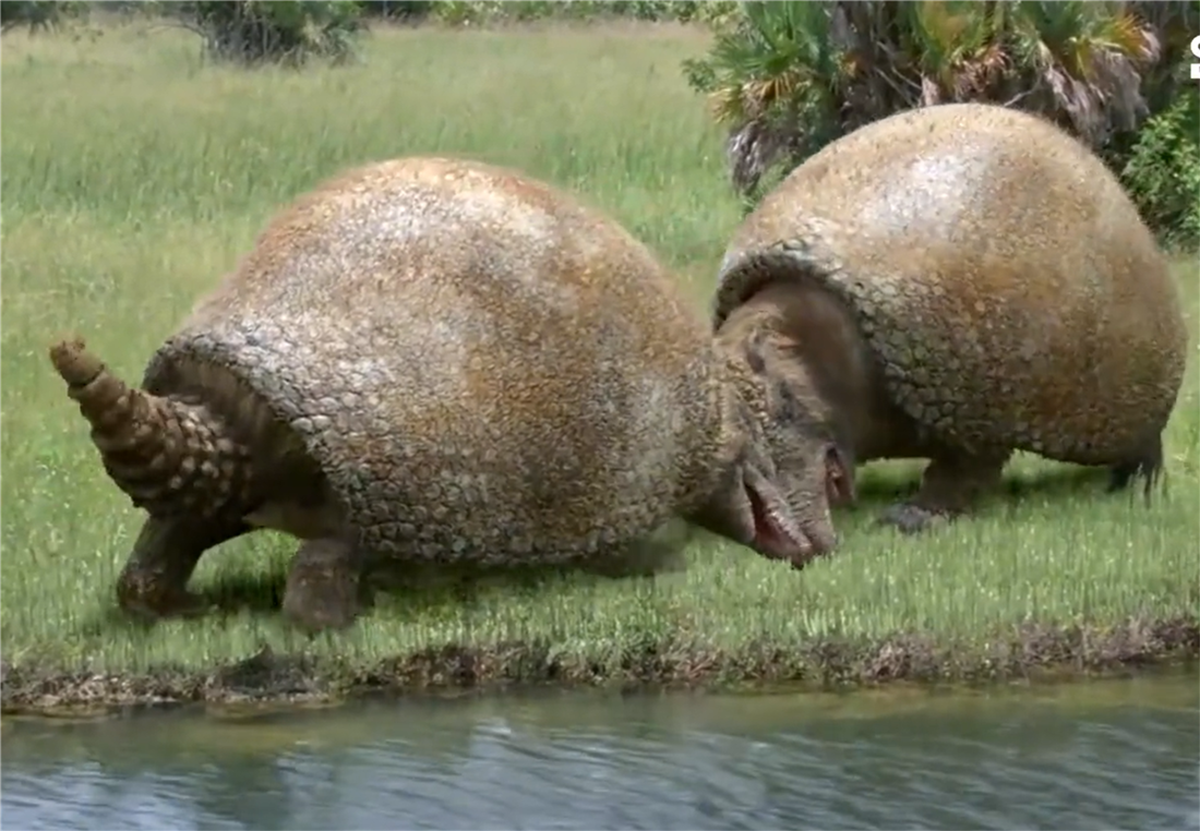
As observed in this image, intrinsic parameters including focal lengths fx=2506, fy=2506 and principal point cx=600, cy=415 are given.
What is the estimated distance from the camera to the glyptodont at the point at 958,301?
9734mm

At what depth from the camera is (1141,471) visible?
10.6 m

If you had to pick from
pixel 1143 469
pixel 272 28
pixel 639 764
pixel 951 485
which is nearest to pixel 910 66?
pixel 272 28

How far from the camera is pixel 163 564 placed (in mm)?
8359

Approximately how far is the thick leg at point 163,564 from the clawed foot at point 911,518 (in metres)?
2.80

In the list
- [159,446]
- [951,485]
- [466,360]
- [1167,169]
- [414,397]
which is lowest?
[951,485]

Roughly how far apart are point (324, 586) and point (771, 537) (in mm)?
2003

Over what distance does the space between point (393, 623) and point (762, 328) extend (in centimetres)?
234

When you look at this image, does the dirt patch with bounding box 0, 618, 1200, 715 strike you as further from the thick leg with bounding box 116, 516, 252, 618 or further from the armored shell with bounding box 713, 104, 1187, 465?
the armored shell with bounding box 713, 104, 1187, 465

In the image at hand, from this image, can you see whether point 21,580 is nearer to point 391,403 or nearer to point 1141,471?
point 391,403

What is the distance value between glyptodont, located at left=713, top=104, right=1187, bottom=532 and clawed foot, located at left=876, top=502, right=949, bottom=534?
11 millimetres

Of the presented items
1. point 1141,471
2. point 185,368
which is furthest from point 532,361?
point 1141,471

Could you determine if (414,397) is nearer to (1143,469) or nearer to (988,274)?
(988,274)

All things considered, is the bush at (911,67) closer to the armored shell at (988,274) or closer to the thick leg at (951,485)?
the armored shell at (988,274)

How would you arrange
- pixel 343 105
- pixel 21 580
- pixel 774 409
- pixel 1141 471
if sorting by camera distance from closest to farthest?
1. pixel 21 580
2. pixel 774 409
3. pixel 1141 471
4. pixel 343 105
